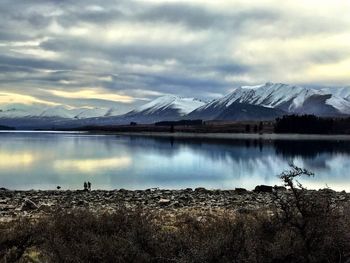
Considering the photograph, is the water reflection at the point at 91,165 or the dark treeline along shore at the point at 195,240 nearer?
the dark treeline along shore at the point at 195,240

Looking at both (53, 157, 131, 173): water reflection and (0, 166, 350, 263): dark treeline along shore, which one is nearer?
(0, 166, 350, 263): dark treeline along shore

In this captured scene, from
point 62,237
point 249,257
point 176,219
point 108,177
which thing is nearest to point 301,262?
point 249,257

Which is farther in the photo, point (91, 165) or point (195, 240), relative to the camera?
point (91, 165)

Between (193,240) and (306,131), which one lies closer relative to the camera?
(193,240)

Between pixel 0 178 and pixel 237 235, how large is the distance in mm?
48786

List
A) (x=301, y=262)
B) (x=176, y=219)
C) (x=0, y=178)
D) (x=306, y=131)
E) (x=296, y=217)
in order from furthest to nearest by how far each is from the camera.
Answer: (x=306, y=131) → (x=0, y=178) → (x=176, y=219) → (x=296, y=217) → (x=301, y=262)

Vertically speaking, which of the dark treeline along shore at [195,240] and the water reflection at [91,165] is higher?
the dark treeline along shore at [195,240]

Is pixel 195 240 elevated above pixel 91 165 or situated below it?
above

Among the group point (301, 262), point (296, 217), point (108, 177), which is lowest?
point (108, 177)

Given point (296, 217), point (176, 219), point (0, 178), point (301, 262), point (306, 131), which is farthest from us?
point (306, 131)

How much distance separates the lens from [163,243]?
9750mm

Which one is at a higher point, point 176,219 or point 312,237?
point 312,237

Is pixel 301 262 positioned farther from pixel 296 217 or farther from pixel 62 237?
pixel 62 237

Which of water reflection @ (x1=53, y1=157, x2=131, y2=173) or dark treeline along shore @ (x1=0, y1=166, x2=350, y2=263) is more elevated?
dark treeline along shore @ (x1=0, y1=166, x2=350, y2=263)
